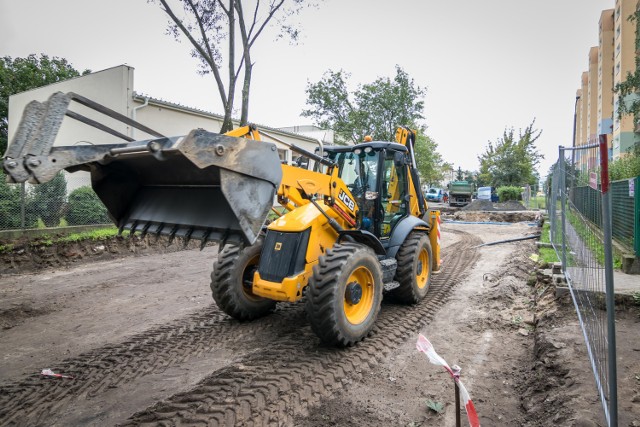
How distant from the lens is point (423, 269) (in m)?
6.53

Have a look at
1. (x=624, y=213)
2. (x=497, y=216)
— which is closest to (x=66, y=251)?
(x=624, y=213)

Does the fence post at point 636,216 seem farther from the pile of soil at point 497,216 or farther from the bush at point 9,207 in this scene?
the pile of soil at point 497,216

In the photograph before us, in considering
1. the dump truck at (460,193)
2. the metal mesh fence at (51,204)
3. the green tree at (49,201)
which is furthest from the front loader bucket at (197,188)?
the dump truck at (460,193)

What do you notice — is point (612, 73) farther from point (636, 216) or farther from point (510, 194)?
point (636, 216)

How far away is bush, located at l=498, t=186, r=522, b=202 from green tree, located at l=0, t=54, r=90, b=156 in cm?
3509

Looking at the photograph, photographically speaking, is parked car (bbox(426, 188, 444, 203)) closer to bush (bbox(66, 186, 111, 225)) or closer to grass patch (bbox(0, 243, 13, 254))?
bush (bbox(66, 186, 111, 225))

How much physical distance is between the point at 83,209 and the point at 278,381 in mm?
9672

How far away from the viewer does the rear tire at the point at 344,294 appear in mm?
4000

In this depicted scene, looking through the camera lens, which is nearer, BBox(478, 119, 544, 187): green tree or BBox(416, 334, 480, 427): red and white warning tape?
BBox(416, 334, 480, 427): red and white warning tape

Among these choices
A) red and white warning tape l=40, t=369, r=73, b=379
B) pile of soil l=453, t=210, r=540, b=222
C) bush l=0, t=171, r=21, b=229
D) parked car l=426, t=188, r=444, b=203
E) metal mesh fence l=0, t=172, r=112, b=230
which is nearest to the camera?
red and white warning tape l=40, t=369, r=73, b=379

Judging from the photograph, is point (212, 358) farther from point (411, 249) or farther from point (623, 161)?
point (623, 161)

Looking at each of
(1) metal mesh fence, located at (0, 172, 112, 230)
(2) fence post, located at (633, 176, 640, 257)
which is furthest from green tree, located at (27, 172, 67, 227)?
(2) fence post, located at (633, 176, 640, 257)

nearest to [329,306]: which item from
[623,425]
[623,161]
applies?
[623,425]

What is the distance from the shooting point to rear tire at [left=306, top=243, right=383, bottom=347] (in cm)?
400
